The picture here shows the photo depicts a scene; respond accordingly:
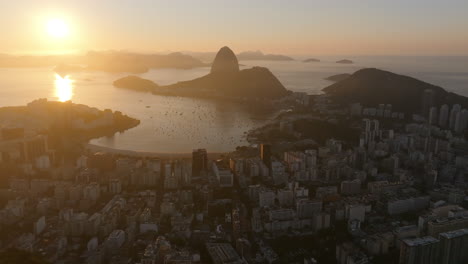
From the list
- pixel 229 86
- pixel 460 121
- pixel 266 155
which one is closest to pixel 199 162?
pixel 266 155

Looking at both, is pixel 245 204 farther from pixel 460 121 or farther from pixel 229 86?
pixel 229 86

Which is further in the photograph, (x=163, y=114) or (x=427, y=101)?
(x=163, y=114)

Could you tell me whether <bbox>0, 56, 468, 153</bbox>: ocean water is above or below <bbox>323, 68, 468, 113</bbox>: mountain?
below

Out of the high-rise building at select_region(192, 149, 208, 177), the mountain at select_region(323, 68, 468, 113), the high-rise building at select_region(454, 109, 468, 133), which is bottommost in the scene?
the high-rise building at select_region(192, 149, 208, 177)

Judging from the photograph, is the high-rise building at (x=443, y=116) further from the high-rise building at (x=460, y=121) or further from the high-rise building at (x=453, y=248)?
the high-rise building at (x=453, y=248)

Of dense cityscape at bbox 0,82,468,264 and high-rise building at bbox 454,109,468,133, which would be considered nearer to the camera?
dense cityscape at bbox 0,82,468,264


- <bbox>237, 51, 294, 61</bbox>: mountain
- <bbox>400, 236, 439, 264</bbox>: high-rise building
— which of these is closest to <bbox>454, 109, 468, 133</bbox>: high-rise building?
<bbox>400, 236, 439, 264</bbox>: high-rise building

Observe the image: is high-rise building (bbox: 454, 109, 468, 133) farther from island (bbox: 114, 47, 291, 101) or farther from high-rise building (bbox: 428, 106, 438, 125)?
island (bbox: 114, 47, 291, 101)
